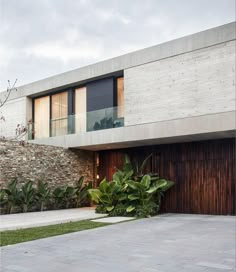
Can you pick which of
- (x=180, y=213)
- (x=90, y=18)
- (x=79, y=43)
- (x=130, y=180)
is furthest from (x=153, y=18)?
(x=180, y=213)

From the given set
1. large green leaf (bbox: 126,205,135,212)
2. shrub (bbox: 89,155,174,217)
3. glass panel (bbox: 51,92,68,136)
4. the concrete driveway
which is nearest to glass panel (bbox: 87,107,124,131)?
glass panel (bbox: 51,92,68,136)

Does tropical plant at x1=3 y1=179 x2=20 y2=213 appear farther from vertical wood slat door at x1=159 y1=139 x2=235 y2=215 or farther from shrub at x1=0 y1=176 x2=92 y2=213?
vertical wood slat door at x1=159 y1=139 x2=235 y2=215

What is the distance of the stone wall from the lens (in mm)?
13352

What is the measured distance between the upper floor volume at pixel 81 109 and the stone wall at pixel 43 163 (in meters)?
1.09

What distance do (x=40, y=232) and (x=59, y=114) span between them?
30.2ft

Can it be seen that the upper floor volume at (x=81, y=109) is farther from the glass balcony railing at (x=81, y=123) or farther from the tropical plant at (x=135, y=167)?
the tropical plant at (x=135, y=167)

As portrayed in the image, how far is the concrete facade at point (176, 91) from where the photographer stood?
11312 mm

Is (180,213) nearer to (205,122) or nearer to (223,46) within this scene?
(205,122)

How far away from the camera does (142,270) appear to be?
5.24 meters

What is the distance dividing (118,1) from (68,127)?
36.0ft

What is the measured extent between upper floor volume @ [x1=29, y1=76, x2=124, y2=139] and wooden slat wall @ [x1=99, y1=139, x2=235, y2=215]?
6.94ft

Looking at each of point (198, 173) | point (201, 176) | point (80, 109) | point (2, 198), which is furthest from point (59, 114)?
point (201, 176)

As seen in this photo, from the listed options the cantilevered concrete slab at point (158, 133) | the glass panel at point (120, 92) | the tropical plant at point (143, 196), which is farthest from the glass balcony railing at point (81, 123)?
the tropical plant at point (143, 196)

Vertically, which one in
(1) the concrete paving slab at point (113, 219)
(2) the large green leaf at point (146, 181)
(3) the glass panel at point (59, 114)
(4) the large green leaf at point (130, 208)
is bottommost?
(1) the concrete paving slab at point (113, 219)
